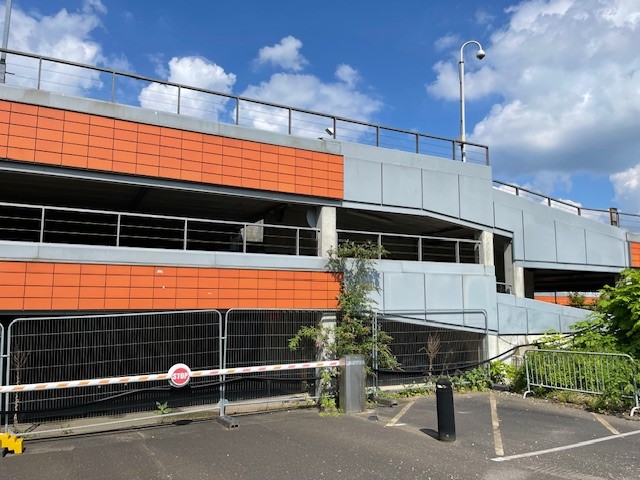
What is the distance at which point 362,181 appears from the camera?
41.5 feet

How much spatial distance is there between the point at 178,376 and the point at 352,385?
331 centimetres

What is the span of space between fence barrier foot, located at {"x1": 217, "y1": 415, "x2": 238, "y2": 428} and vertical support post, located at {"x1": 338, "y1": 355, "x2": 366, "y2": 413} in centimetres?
213

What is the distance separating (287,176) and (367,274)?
2.95 m

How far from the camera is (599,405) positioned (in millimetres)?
9680

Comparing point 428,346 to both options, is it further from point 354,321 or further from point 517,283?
point 517,283

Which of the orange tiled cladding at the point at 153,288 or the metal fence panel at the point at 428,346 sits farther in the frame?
the metal fence panel at the point at 428,346

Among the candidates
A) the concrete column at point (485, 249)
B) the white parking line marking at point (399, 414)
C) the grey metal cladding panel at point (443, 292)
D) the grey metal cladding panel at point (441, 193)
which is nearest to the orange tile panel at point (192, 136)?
the grey metal cladding panel at point (441, 193)

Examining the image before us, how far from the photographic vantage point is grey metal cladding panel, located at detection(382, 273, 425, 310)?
1227 centimetres

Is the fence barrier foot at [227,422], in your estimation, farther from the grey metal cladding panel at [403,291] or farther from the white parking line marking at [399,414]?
the grey metal cladding panel at [403,291]

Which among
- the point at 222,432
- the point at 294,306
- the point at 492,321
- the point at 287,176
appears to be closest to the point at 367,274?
the point at 294,306

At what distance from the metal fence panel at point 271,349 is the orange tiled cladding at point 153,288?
0.42 m

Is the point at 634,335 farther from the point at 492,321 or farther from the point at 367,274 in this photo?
the point at 367,274

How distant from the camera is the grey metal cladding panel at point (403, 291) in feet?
40.3

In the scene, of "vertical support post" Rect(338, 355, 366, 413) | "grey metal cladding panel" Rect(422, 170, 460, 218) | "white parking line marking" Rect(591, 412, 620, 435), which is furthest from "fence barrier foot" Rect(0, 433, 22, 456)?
"grey metal cladding panel" Rect(422, 170, 460, 218)
